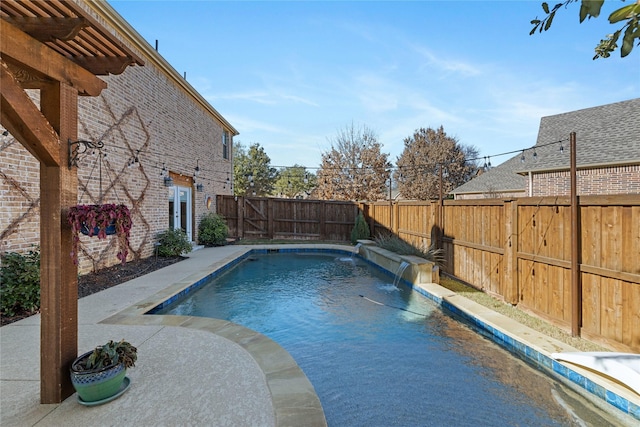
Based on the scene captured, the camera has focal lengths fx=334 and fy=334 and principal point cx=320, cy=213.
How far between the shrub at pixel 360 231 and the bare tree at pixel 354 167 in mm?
10471

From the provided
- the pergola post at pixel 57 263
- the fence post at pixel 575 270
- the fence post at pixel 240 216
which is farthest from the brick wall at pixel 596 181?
the fence post at pixel 240 216

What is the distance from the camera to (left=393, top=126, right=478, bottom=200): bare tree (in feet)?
92.8

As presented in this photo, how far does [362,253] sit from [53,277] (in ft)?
32.0

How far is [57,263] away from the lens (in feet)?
8.18

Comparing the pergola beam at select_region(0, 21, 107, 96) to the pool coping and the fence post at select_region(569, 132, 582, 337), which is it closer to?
the pool coping

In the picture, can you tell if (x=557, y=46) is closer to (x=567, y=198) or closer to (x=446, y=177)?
(x=567, y=198)

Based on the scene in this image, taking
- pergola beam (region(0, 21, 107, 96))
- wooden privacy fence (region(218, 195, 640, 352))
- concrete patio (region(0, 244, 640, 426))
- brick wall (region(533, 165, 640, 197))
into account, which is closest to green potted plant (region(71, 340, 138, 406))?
concrete patio (region(0, 244, 640, 426))

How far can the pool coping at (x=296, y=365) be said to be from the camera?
2.65 meters

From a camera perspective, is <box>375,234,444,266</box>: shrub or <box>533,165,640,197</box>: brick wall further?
<box>533,165,640,197</box>: brick wall

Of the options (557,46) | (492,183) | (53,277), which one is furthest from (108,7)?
(492,183)

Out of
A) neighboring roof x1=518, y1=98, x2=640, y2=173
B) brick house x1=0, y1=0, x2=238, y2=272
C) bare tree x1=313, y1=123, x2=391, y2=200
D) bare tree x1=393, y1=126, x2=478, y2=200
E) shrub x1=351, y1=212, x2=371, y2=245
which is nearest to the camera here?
brick house x1=0, y1=0, x2=238, y2=272

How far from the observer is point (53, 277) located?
2.48 meters

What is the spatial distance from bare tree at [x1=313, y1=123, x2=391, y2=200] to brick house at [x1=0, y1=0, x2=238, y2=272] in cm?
1241

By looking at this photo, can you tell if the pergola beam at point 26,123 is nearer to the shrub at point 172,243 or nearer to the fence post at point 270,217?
the shrub at point 172,243
